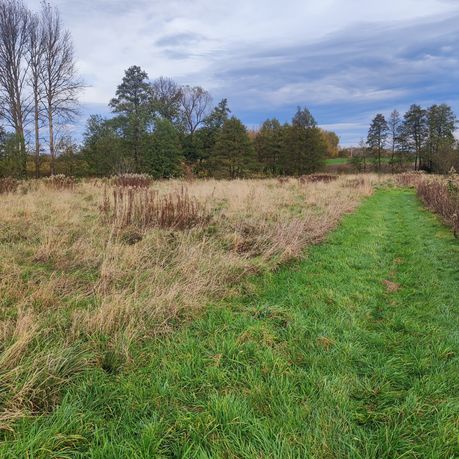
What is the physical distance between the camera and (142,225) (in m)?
7.11

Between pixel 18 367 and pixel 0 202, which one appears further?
pixel 0 202

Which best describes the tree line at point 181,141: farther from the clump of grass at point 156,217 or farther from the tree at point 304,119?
the clump of grass at point 156,217

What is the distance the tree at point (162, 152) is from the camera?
3081cm

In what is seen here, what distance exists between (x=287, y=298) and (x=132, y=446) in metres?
2.70

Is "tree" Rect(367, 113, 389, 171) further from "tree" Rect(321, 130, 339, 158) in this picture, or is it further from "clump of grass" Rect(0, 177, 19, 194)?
"clump of grass" Rect(0, 177, 19, 194)

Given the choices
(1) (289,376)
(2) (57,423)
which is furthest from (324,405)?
(2) (57,423)

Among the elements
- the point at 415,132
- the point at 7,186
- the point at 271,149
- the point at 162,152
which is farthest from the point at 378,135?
the point at 7,186

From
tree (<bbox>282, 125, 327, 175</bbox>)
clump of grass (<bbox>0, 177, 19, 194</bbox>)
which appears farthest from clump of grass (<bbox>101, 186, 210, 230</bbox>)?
tree (<bbox>282, 125, 327, 175</bbox>)

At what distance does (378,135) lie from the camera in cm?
5044

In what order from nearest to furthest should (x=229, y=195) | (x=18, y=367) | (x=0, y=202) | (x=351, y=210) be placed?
(x=18, y=367) → (x=0, y=202) → (x=351, y=210) → (x=229, y=195)

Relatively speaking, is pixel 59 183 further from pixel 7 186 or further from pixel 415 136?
pixel 415 136

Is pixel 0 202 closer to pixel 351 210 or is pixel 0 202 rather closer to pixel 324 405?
pixel 324 405

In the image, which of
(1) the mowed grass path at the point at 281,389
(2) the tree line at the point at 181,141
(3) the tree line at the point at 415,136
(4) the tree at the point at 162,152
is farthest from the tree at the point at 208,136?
(1) the mowed grass path at the point at 281,389

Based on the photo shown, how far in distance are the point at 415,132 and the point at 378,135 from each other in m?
4.94
